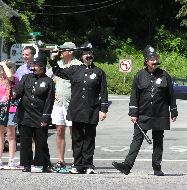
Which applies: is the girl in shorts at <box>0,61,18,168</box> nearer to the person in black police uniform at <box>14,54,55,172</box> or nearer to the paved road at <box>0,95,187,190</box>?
the person in black police uniform at <box>14,54,55,172</box>

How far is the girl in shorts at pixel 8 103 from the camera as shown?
11.9 m

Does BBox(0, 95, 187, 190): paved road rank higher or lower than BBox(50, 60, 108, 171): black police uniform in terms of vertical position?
lower

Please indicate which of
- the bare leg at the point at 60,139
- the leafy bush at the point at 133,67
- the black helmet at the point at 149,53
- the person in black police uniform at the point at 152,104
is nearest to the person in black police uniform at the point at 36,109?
the bare leg at the point at 60,139

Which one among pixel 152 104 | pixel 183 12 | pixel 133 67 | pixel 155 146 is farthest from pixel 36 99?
pixel 183 12

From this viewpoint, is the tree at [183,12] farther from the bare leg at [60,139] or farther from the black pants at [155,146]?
the black pants at [155,146]

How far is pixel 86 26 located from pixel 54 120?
49.0 meters

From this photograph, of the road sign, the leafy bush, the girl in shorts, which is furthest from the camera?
the leafy bush

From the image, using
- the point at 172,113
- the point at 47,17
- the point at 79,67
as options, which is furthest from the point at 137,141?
the point at 47,17

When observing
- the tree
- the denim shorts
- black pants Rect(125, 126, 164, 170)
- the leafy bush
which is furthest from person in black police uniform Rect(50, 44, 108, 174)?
the tree

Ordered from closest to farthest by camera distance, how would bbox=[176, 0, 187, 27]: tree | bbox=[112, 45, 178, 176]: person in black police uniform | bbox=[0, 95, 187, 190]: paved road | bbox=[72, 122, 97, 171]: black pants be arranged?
bbox=[0, 95, 187, 190]: paved road → bbox=[112, 45, 178, 176]: person in black police uniform → bbox=[72, 122, 97, 171]: black pants → bbox=[176, 0, 187, 27]: tree

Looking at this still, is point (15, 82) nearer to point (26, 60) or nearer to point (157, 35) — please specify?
point (26, 60)

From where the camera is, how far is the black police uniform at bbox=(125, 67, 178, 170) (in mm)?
11180

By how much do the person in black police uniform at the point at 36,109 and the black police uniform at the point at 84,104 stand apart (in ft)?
0.78

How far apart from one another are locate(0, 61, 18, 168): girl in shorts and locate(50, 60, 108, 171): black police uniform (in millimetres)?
913
